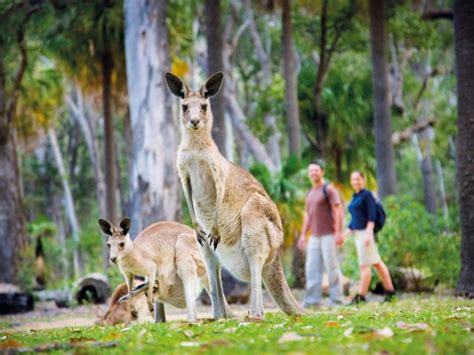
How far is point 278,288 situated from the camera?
8461mm

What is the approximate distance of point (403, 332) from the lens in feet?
19.3

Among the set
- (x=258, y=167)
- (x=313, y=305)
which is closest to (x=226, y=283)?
(x=313, y=305)

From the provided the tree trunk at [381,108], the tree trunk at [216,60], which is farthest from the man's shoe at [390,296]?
the tree trunk at [381,108]

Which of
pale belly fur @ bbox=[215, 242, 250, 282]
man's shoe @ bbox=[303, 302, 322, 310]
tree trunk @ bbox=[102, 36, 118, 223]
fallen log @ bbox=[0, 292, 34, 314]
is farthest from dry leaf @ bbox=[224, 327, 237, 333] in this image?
tree trunk @ bbox=[102, 36, 118, 223]

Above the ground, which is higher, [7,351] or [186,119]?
[186,119]

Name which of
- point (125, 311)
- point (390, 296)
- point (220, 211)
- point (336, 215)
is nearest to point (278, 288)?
point (220, 211)

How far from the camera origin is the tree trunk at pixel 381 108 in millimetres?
21547

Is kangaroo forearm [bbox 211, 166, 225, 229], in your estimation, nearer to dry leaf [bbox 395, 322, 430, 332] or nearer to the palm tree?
dry leaf [bbox 395, 322, 430, 332]

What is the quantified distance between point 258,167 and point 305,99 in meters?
8.34

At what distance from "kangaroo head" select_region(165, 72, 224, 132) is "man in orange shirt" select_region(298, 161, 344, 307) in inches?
211

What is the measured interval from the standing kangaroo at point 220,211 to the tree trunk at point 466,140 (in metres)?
5.40

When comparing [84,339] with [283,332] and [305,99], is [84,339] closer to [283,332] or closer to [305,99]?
[283,332]

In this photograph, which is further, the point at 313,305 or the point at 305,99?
the point at 305,99

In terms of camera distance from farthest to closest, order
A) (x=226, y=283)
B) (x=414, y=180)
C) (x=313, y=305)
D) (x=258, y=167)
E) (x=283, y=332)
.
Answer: (x=414, y=180)
(x=258, y=167)
(x=226, y=283)
(x=313, y=305)
(x=283, y=332)
